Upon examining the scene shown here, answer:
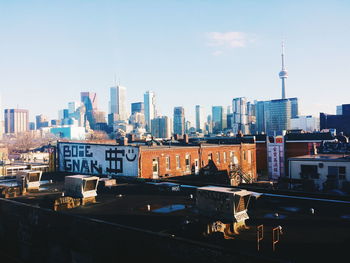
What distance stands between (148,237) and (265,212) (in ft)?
27.6

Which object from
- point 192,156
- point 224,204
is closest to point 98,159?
point 192,156

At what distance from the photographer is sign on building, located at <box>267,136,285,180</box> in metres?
63.0

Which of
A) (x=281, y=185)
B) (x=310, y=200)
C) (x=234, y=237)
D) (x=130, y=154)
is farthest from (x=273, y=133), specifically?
(x=234, y=237)

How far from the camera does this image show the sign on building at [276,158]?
63.0 meters

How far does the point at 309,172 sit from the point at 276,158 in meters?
24.2

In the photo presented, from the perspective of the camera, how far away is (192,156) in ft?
162

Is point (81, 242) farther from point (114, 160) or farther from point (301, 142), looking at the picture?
point (301, 142)

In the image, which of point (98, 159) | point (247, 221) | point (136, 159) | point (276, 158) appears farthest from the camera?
point (276, 158)

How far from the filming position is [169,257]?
1477 cm

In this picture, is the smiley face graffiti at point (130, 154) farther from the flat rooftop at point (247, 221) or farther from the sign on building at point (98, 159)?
the flat rooftop at point (247, 221)

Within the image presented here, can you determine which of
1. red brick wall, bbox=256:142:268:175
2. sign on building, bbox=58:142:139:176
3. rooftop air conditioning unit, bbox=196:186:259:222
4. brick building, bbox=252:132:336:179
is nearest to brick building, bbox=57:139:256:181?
sign on building, bbox=58:142:139:176

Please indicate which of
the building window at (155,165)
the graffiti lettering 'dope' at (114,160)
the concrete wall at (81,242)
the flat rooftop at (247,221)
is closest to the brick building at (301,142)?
the building window at (155,165)

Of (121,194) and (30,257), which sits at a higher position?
(121,194)

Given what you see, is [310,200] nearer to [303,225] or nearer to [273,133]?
[303,225]
